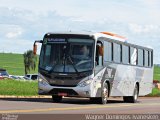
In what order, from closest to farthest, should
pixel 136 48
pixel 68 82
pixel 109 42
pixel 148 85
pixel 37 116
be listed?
pixel 37 116, pixel 68 82, pixel 109 42, pixel 136 48, pixel 148 85

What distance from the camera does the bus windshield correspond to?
2661 cm

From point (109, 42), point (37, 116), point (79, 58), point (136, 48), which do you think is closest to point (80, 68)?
point (79, 58)

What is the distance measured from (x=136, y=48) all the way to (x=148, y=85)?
15.8ft

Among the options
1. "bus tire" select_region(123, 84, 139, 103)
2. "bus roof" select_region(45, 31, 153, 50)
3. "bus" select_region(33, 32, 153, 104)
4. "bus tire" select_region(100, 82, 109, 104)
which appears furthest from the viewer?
"bus tire" select_region(123, 84, 139, 103)

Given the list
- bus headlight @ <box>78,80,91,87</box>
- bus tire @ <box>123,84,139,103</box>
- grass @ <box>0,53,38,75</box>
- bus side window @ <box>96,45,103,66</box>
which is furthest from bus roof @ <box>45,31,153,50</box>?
grass @ <box>0,53,38,75</box>

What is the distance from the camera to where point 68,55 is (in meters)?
26.7

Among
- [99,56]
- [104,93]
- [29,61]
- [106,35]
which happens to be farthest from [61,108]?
[29,61]

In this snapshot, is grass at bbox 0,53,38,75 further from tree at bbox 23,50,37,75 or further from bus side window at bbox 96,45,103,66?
bus side window at bbox 96,45,103,66

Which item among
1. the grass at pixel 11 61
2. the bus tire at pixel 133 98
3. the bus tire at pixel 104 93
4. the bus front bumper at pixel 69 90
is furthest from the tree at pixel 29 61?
the bus front bumper at pixel 69 90

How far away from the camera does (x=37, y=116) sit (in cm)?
1688

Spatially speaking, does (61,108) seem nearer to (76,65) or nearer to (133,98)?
(76,65)

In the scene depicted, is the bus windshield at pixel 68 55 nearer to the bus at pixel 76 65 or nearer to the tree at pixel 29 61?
the bus at pixel 76 65

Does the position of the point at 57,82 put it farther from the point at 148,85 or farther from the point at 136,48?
the point at 148,85

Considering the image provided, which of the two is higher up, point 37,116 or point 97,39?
point 97,39
